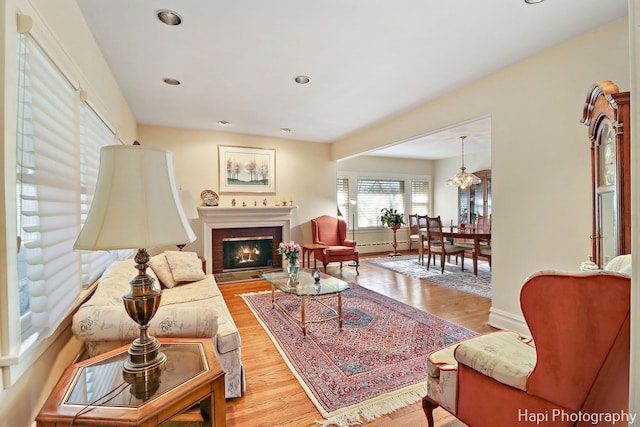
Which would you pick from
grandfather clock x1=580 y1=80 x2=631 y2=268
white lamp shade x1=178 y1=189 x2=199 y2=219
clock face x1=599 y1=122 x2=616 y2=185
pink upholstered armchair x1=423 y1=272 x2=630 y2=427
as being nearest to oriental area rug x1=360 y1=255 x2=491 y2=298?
grandfather clock x1=580 y1=80 x2=631 y2=268

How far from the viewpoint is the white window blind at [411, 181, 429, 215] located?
8562 millimetres

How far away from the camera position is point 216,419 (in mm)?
1199

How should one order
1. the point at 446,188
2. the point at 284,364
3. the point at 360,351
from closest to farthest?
the point at 284,364
the point at 360,351
the point at 446,188

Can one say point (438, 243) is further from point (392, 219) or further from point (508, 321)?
point (508, 321)

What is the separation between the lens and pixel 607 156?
187 cm

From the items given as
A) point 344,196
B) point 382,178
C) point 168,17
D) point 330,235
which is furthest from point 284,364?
point 382,178

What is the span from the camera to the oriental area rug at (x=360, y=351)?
192cm

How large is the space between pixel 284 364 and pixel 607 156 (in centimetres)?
264

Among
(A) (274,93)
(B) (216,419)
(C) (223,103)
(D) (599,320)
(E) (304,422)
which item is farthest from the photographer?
(C) (223,103)

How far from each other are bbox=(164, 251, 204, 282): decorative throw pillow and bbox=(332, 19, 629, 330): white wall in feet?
10.6

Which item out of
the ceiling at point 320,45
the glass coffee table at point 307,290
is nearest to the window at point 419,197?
the ceiling at point 320,45

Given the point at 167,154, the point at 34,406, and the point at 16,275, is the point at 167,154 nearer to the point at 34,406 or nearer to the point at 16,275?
the point at 16,275

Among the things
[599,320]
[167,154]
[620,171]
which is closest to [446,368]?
[599,320]

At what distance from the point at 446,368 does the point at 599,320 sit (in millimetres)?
748
